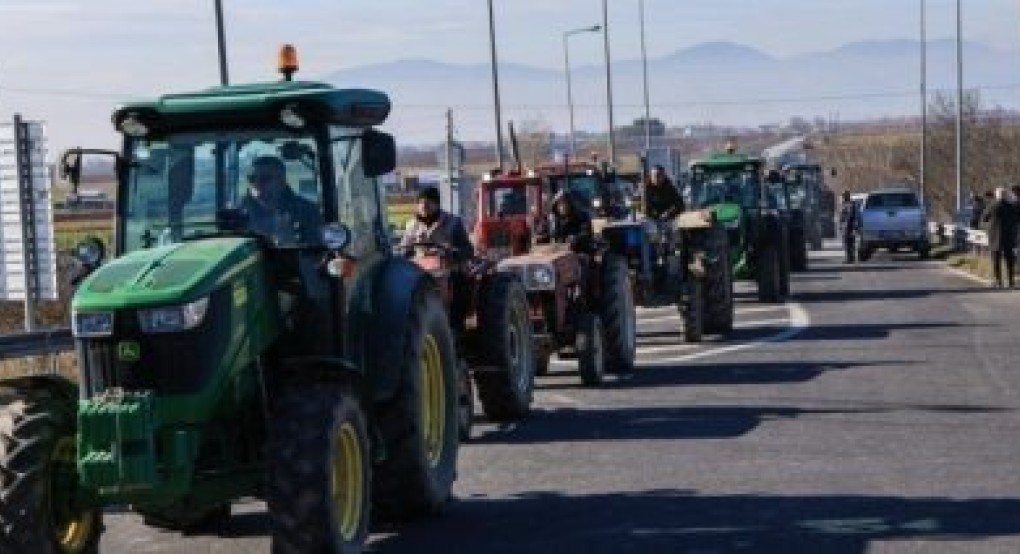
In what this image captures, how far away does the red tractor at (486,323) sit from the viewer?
49.0 ft

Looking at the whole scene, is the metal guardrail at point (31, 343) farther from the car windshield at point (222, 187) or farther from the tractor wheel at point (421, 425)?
the car windshield at point (222, 187)

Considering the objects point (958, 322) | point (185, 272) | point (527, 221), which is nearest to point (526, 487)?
point (185, 272)

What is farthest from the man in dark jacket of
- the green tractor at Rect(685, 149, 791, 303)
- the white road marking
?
the green tractor at Rect(685, 149, 791, 303)

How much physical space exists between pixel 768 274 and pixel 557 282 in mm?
12464

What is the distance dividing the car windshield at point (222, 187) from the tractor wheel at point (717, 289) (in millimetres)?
14176

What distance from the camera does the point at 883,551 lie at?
369 inches

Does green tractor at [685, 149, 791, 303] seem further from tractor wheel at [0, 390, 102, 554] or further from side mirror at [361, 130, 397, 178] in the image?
tractor wheel at [0, 390, 102, 554]

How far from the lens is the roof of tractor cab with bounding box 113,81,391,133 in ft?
31.8

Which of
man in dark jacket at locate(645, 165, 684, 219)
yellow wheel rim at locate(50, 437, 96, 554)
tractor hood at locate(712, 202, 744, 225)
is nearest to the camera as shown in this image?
yellow wheel rim at locate(50, 437, 96, 554)

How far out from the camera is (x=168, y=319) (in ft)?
27.4

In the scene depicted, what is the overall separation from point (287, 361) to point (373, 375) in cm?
98

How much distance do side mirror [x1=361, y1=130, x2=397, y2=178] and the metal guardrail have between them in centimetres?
580

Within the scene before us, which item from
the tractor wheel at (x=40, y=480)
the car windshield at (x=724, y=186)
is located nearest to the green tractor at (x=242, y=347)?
the tractor wheel at (x=40, y=480)

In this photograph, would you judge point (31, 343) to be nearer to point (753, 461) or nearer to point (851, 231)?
point (753, 461)
